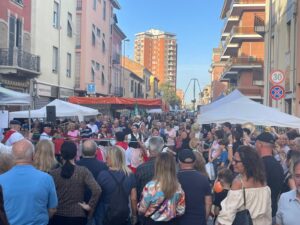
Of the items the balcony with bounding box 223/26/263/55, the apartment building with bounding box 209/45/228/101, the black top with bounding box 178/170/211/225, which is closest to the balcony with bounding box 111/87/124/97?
the balcony with bounding box 223/26/263/55

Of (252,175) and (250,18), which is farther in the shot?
(250,18)

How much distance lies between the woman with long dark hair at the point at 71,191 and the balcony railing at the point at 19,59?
19189mm

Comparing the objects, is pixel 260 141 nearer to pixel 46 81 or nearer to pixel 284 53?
pixel 284 53

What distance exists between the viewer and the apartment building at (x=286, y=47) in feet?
77.4

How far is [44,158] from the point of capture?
20.8 ft

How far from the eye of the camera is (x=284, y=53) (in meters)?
27.3

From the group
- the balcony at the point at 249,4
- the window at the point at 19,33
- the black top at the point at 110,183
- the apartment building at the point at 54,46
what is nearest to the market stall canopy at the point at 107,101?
the apartment building at the point at 54,46

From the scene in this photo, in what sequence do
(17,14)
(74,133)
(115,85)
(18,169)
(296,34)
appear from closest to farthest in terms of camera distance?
(18,169)
(74,133)
(296,34)
(17,14)
(115,85)

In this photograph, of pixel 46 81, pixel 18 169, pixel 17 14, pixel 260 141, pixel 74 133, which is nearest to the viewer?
pixel 18 169

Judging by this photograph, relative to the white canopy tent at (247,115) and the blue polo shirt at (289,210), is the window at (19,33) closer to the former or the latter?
the white canopy tent at (247,115)

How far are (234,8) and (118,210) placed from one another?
1621 inches

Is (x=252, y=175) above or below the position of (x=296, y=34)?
below

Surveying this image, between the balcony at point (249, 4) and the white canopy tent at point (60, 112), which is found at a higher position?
the balcony at point (249, 4)

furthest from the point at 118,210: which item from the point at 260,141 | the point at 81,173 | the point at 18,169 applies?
the point at 260,141
